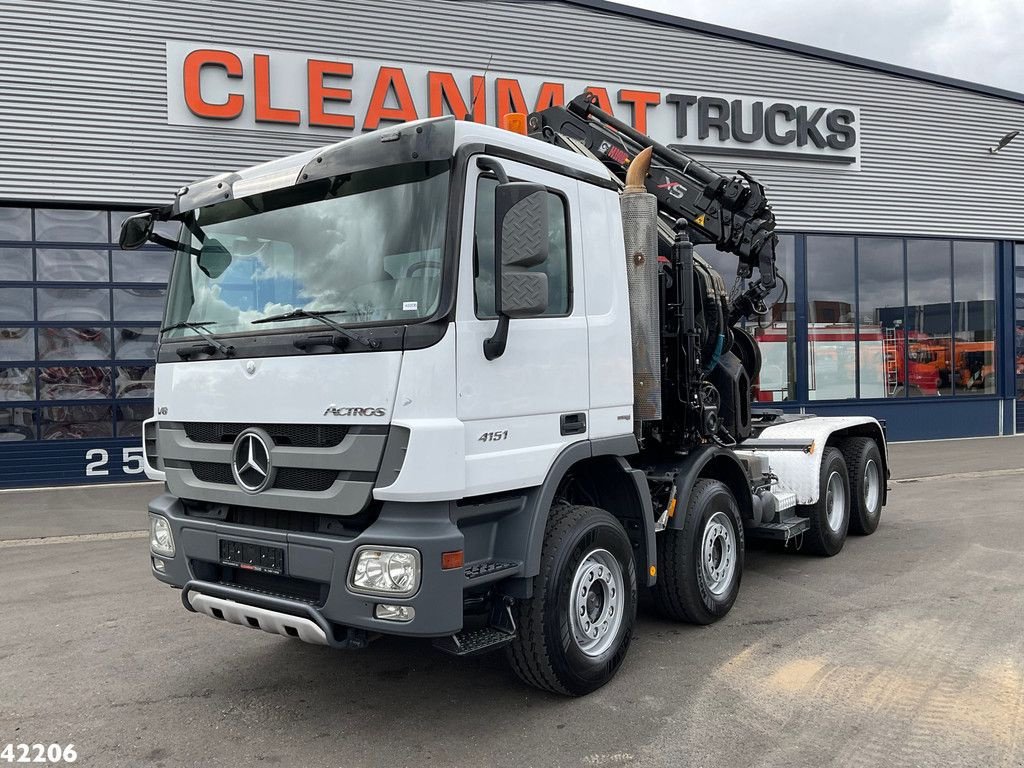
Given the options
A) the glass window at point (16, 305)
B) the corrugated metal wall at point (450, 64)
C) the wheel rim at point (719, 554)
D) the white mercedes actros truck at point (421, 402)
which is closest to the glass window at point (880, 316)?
the corrugated metal wall at point (450, 64)

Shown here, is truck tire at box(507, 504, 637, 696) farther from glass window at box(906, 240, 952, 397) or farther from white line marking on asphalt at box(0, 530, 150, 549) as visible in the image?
glass window at box(906, 240, 952, 397)

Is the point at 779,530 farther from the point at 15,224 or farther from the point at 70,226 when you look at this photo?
the point at 15,224

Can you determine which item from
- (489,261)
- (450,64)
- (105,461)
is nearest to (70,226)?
(105,461)

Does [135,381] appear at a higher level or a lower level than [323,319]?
lower

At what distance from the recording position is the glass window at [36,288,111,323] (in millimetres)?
12688

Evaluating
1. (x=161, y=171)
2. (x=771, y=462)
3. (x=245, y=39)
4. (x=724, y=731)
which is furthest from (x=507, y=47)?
(x=724, y=731)

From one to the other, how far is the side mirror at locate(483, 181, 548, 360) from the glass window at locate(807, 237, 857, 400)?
14.7m

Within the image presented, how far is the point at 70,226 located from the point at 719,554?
450 inches

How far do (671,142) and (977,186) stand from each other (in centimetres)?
808

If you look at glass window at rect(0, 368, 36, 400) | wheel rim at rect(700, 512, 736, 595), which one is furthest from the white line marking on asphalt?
wheel rim at rect(700, 512, 736, 595)

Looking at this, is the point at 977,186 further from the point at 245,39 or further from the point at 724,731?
the point at 724,731

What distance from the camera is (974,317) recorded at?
19.1m

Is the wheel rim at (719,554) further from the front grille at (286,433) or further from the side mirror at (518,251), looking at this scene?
the front grille at (286,433)

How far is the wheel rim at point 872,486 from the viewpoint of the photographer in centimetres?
823
